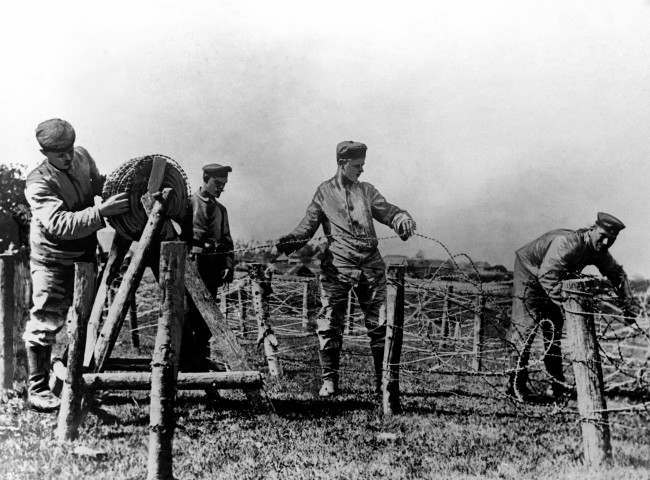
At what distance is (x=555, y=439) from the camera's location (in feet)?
14.1

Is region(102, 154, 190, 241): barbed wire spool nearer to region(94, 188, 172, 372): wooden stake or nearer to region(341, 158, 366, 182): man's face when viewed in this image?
region(94, 188, 172, 372): wooden stake

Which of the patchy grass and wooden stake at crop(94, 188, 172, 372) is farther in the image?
wooden stake at crop(94, 188, 172, 372)

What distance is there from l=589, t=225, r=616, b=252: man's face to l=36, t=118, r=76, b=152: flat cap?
16.7 ft

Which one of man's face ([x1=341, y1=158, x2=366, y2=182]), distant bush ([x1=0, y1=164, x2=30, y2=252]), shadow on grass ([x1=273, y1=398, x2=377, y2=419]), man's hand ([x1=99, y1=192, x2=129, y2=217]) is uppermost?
distant bush ([x1=0, y1=164, x2=30, y2=252])

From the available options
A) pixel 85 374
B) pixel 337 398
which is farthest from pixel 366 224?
pixel 85 374

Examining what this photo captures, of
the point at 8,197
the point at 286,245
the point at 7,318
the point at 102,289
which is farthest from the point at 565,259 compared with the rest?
the point at 8,197

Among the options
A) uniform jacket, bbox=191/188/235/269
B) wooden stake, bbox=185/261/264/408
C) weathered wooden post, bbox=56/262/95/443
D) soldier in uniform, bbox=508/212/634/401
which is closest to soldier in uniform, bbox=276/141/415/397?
uniform jacket, bbox=191/188/235/269

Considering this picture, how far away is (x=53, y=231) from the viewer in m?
4.41

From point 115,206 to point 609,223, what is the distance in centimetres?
467

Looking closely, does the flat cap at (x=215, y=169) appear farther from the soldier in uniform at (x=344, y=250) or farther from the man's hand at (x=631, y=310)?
the man's hand at (x=631, y=310)

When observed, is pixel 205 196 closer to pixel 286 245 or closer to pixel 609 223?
pixel 286 245

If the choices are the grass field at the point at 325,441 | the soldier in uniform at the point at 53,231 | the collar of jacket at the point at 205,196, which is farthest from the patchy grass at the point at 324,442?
the collar of jacket at the point at 205,196

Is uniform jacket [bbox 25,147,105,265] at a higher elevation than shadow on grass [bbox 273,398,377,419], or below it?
higher

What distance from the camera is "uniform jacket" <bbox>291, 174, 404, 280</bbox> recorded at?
5.67 metres
